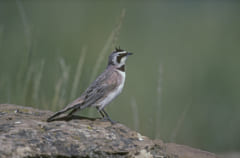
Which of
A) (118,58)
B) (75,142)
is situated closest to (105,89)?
(118,58)

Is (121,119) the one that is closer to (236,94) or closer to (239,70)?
(236,94)

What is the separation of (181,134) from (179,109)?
161 cm

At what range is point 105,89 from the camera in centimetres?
636

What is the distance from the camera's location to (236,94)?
40.5ft

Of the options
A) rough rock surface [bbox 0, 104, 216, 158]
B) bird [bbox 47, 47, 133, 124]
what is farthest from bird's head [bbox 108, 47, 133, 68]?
rough rock surface [bbox 0, 104, 216, 158]

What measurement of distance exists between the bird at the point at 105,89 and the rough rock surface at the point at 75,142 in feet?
1.97

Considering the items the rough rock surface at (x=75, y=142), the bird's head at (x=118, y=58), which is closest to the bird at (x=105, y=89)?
the bird's head at (x=118, y=58)

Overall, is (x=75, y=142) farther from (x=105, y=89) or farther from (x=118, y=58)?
(x=118, y=58)

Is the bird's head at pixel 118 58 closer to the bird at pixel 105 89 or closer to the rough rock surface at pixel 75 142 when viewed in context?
the bird at pixel 105 89

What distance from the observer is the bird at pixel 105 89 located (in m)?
6.01

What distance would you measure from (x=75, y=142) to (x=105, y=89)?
184 cm

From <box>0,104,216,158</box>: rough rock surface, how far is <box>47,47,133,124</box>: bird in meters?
0.60

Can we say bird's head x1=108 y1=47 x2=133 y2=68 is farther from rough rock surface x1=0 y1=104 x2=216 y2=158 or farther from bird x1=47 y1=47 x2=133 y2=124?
rough rock surface x1=0 y1=104 x2=216 y2=158

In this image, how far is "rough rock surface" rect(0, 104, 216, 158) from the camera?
→ 172 inches
